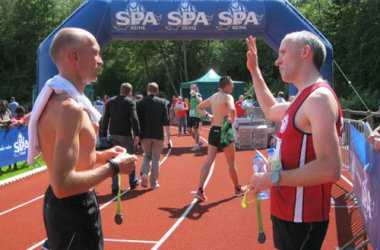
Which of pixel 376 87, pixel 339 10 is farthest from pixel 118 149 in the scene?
pixel 339 10

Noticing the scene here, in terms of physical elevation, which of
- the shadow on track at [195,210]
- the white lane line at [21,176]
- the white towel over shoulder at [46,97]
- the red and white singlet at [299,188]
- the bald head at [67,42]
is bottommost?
the white lane line at [21,176]

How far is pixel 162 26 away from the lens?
10078mm

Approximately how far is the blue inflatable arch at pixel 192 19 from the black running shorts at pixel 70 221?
7.76 meters

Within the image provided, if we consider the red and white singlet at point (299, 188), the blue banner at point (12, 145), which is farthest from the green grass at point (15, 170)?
the red and white singlet at point (299, 188)

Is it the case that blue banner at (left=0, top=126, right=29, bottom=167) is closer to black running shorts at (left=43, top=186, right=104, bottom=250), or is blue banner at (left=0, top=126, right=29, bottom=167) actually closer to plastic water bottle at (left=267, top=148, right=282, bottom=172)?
black running shorts at (left=43, top=186, right=104, bottom=250)

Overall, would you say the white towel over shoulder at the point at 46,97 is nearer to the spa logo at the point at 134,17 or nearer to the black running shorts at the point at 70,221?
the black running shorts at the point at 70,221

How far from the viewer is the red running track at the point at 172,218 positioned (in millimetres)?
5207

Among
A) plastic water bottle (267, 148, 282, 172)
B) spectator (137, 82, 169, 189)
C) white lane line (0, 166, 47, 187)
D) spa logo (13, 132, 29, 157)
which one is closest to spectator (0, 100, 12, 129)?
spa logo (13, 132, 29, 157)

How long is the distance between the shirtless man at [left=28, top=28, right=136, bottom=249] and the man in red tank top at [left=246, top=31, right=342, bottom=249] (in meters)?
0.93

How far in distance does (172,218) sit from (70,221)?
3.97m

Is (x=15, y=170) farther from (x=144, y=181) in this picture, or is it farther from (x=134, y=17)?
(x=134, y=17)

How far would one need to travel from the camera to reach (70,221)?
235 centimetres

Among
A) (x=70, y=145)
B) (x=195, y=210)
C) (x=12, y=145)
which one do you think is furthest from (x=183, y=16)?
(x=70, y=145)

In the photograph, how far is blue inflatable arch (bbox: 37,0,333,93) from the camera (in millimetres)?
9703
